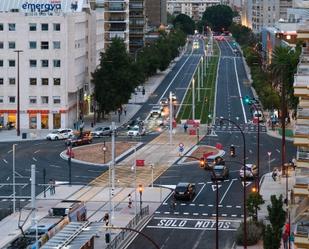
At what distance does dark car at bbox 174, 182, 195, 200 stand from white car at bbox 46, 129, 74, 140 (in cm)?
3865

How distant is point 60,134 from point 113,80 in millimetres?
18082

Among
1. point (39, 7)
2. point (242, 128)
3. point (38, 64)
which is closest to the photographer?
→ point (242, 128)

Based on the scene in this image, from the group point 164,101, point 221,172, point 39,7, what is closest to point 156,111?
point 164,101

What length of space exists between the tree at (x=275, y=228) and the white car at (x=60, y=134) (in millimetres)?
60533

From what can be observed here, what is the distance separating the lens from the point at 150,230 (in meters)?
69.3

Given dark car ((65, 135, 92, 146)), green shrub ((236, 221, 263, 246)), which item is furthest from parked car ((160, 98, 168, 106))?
green shrub ((236, 221, 263, 246))

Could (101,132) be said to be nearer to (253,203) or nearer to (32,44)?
(32,44)

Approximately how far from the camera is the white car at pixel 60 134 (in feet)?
385

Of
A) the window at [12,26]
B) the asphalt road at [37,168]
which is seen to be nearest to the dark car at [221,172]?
the asphalt road at [37,168]

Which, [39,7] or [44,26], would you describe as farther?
[39,7]

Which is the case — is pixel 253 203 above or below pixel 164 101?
below

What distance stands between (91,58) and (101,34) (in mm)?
17916

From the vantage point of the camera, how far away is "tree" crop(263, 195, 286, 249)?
54.4m

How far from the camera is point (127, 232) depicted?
67.5m
